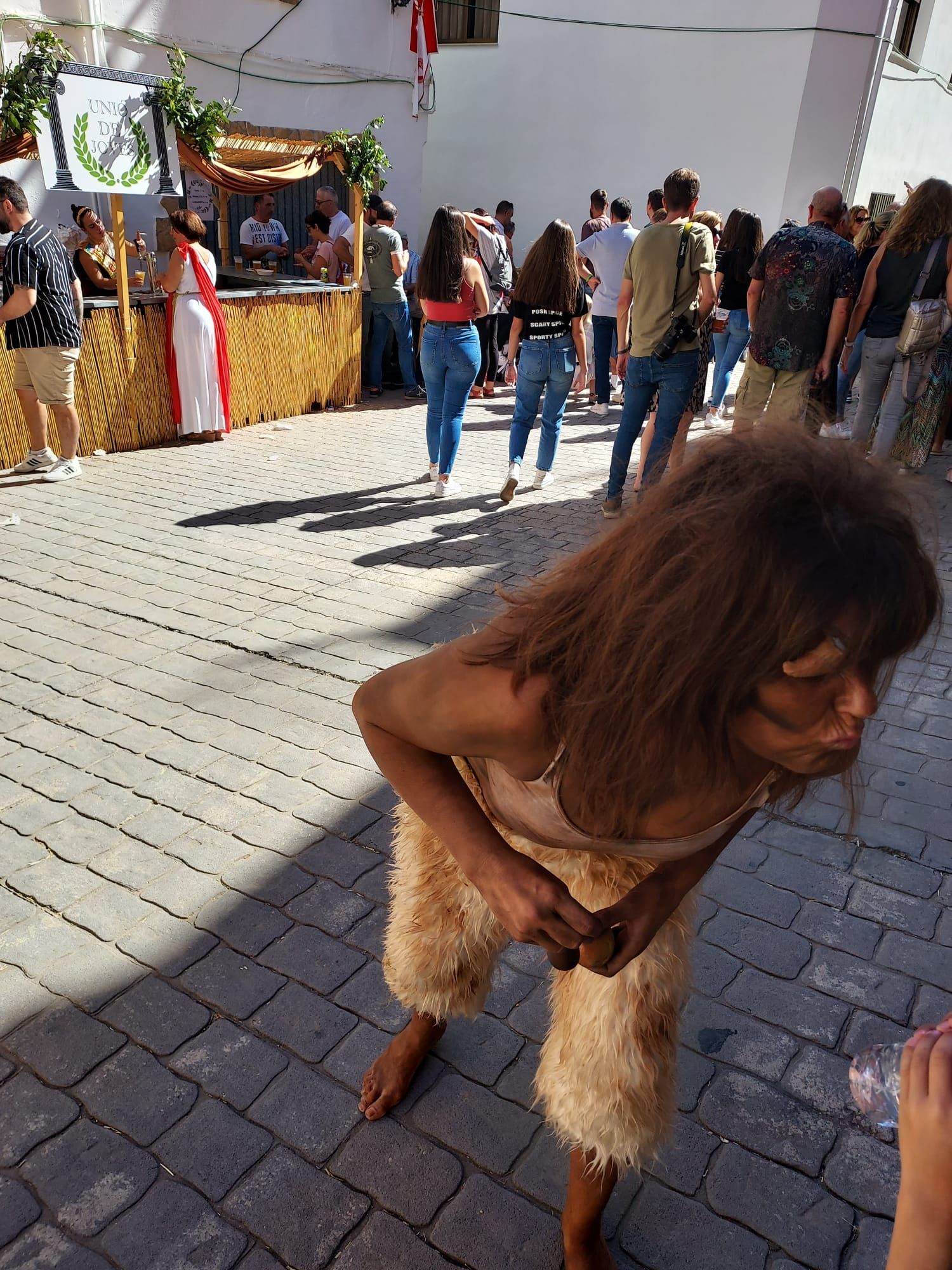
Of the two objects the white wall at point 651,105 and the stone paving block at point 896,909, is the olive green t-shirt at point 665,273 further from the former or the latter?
the white wall at point 651,105

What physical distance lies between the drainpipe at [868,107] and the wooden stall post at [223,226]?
927 centimetres

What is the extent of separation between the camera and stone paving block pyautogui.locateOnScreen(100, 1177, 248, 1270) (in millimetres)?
1845

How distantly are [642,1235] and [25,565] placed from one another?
16.0 feet

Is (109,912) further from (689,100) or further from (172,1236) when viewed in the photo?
(689,100)

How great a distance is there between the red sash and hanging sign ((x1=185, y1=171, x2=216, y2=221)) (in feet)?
10.1

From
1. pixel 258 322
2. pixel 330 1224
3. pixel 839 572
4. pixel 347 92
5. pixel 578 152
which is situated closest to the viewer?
pixel 839 572

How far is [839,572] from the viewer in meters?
1.08

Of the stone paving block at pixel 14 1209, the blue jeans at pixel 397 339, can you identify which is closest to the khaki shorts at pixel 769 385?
the blue jeans at pixel 397 339

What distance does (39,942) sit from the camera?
2629 millimetres

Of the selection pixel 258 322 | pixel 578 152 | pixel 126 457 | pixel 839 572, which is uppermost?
pixel 578 152

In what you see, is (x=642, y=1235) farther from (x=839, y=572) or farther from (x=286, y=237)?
(x=286, y=237)

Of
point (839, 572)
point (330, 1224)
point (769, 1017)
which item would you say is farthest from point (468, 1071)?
point (839, 572)

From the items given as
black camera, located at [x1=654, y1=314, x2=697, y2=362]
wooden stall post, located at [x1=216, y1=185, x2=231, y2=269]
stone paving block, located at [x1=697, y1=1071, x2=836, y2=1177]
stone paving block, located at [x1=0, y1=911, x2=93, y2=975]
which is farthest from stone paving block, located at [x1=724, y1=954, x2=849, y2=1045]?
wooden stall post, located at [x1=216, y1=185, x2=231, y2=269]

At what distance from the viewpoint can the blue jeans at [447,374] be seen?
20.9ft
